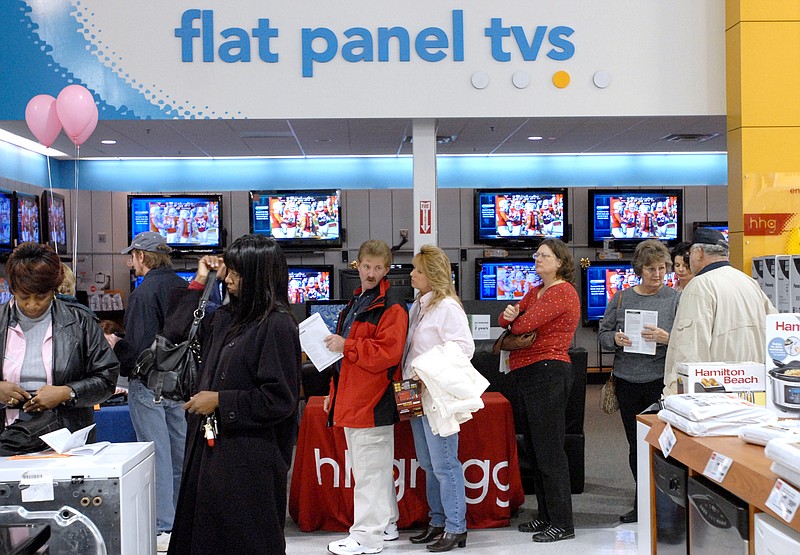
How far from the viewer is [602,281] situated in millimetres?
9023

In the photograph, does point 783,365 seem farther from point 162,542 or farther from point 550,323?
point 162,542

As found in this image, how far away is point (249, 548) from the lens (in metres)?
2.72

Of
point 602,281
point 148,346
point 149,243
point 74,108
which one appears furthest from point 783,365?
point 602,281

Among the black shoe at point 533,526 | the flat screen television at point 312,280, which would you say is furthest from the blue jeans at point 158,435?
the flat screen television at point 312,280

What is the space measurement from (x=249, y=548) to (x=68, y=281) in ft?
8.03

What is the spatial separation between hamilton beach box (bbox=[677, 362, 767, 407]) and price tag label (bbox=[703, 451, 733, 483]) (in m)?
0.67

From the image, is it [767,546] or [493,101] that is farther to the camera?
[493,101]

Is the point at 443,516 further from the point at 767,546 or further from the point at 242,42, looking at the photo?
the point at 242,42

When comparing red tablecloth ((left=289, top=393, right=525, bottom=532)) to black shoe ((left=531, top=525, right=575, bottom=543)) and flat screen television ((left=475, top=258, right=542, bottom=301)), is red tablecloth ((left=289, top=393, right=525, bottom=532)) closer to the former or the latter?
black shoe ((left=531, top=525, right=575, bottom=543))

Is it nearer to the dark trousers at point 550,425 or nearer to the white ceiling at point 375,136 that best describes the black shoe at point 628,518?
the dark trousers at point 550,425

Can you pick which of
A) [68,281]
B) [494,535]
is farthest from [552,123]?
[68,281]

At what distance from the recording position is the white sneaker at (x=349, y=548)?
4270 mm

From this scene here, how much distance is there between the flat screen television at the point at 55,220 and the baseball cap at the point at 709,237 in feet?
18.7

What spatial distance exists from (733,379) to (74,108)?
4270 millimetres
